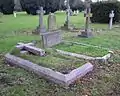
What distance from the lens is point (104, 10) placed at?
18.1m

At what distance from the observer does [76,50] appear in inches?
283

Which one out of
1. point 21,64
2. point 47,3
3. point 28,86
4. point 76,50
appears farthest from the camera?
point 47,3

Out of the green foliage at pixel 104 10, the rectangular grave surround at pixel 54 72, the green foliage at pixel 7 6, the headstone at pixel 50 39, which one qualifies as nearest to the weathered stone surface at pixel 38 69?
the rectangular grave surround at pixel 54 72

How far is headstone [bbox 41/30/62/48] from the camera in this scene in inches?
295

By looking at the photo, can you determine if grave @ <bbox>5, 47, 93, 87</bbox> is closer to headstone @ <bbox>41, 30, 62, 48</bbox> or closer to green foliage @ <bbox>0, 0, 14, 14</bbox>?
headstone @ <bbox>41, 30, 62, 48</bbox>

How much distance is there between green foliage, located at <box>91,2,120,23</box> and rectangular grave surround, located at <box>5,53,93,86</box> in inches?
525

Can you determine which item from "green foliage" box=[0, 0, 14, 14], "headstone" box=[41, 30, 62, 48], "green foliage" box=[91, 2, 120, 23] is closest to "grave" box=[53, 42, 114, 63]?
"headstone" box=[41, 30, 62, 48]

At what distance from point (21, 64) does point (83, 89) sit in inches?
76.8

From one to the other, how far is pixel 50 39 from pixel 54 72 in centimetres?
309

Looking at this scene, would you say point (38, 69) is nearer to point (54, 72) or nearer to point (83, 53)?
A: point (54, 72)

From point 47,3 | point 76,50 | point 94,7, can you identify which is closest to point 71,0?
point 47,3

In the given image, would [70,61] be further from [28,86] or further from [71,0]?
[71,0]

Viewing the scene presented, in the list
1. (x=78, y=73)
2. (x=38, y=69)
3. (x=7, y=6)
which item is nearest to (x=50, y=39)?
(x=38, y=69)

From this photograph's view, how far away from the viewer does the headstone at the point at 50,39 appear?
7502 millimetres
